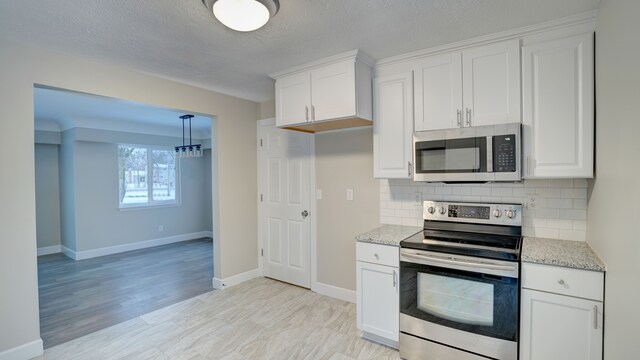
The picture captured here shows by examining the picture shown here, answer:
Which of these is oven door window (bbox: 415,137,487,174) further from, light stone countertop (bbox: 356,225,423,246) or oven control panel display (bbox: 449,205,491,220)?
light stone countertop (bbox: 356,225,423,246)

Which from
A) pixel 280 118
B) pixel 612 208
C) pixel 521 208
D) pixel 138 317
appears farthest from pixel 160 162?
pixel 612 208

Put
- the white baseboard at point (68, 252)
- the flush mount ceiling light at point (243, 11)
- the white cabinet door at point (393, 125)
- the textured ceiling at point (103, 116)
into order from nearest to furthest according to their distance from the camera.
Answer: the flush mount ceiling light at point (243, 11)
the white cabinet door at point (393, 125)
the textured ceiling at point (103, 116)
the white baseboard at point (68, 252)

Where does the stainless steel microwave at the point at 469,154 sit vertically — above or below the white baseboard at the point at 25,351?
above

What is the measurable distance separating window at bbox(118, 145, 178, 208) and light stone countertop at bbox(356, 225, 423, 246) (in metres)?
5.21

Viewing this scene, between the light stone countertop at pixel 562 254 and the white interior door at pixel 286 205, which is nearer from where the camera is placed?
the light stone countertop at pixel 562 254

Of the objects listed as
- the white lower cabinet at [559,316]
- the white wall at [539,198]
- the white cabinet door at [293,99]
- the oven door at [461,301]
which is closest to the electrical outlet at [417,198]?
the white wall at [539,198]

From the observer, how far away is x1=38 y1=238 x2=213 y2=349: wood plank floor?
2.97 metres

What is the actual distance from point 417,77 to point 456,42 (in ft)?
1.18

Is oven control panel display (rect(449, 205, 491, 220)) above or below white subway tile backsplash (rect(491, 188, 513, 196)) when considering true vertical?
below

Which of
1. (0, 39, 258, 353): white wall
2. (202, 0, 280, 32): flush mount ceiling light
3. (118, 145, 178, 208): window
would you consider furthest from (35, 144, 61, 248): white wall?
(202, 0, 280, 32): flush mount ceiling light

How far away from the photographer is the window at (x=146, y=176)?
594cm

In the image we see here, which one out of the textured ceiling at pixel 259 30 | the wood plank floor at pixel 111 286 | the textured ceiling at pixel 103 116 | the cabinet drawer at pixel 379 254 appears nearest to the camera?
the textured ceiling at pixel 259 30

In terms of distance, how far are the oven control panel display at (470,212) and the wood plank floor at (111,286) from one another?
291cm

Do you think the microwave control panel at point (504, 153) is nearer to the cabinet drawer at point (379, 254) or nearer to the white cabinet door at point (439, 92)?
the white cabinet door at point (439, 92)
